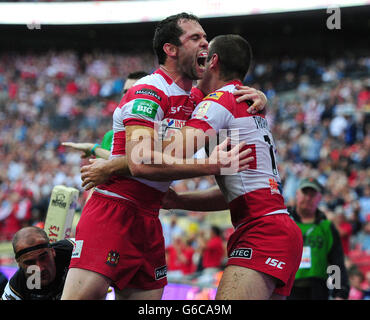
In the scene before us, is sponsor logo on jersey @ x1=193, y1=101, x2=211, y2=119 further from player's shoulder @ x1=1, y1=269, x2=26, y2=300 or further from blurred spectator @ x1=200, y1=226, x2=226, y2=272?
blurred spectator @ x1=200, y1=226, x2=226, y2=272

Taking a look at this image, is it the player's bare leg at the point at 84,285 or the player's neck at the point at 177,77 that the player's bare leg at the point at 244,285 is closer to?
the player's bare leg at the point at 84,285

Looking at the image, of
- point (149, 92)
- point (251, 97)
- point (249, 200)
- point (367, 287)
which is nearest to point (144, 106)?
point (149, 92)

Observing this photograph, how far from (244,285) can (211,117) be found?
104 centimetres

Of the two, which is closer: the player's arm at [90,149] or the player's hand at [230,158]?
the player's hand at [230,158]

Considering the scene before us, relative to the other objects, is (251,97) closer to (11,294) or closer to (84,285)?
(84,285)

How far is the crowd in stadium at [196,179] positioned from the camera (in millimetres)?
10023

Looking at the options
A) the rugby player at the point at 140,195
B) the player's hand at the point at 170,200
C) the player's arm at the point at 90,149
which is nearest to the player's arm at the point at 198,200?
the player's hand at the point at 170,200

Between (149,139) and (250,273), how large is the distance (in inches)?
40.4

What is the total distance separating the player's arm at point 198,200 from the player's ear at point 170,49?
3.51ft

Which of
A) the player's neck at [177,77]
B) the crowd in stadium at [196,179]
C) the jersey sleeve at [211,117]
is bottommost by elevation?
the jersey sleeve at [211,117]

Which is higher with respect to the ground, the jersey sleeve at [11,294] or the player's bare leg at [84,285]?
the jersey sleeve at [11,294]

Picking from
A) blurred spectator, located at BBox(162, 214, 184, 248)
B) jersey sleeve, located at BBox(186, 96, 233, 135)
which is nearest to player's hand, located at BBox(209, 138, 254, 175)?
jersey sleeve, located at BBox(186, 96, 233, 135)

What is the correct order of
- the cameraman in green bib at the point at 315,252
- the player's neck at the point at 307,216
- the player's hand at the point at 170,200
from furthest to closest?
the player's neck at the point at 307,216, the cameraman in green bib at the point at 315,252, the player's hand at the point at 170,200
